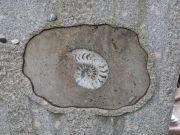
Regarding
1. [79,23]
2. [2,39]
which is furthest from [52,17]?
[2,39]

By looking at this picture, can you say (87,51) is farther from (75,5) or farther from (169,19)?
(169,19)

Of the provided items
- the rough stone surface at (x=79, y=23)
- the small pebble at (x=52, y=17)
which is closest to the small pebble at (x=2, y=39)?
the rough stone surface at (x=79, y=23)

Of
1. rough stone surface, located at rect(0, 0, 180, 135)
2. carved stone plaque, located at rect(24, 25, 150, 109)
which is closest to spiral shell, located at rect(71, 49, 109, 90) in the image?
carved stone plaque, located at rect(24, 25, 150, 109)

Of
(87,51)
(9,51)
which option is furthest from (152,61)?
(9,51)

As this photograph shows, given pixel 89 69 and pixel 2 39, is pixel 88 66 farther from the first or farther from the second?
pixel 2 39

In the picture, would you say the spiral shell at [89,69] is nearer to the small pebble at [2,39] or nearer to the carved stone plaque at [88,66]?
the carved stone plaque at [88,66]

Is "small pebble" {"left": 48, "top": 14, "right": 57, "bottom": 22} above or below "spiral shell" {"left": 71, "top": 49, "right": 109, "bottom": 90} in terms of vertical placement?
above

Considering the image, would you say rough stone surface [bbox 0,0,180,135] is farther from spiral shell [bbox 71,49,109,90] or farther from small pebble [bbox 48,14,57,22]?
spiral shell [bbox 71,49,109,90]
